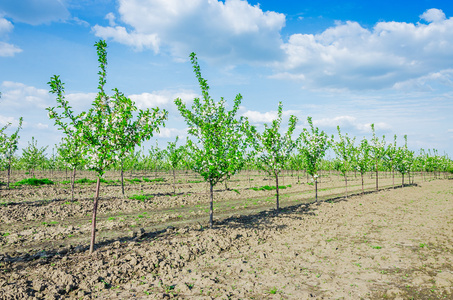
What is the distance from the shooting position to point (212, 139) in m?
14.4

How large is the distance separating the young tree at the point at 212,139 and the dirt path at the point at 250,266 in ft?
11.3

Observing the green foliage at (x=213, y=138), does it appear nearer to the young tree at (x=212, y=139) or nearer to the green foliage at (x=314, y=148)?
the young tree at (x=212, y=139)

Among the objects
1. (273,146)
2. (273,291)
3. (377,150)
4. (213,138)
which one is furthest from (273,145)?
(377,150)

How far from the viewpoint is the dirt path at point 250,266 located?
7.98 metres

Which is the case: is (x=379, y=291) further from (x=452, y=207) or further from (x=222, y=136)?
(x=452, y=207)

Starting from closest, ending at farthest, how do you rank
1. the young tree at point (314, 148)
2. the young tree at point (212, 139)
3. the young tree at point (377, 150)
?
the young tree at point (212, 139)
the young tree at point (314, 148)
the young tree at point (377, 150)

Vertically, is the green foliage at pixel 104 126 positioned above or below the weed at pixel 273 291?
above

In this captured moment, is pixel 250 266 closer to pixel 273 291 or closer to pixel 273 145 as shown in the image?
pixel 273 291

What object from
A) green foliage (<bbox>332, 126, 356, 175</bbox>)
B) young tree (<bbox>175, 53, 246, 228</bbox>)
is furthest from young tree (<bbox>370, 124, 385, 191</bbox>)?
young tree (<bbox>175, 53, 246, 228</bbox>)

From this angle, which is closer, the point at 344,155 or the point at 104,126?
the point at 104,126

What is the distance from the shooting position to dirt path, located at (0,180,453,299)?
314 inches

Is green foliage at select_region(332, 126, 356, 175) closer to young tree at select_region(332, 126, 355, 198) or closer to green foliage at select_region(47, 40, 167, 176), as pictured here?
young tree at select_region(332, 126, 355, 198)

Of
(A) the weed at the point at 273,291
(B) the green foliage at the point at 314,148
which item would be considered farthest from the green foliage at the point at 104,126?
(B) the green foliage at the point at 314,148

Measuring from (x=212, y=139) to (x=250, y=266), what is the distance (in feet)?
23.1
